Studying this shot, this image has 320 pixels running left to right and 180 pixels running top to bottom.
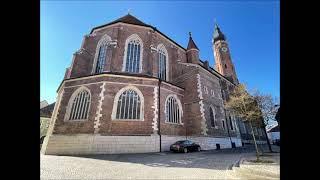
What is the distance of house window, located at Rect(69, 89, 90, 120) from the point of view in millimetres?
20034

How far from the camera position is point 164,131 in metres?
21.1

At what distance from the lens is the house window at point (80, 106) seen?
789 inches

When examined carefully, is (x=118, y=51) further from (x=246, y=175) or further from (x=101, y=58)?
(x=246, y=175)

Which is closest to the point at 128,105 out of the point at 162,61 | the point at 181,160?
the point at 181,160

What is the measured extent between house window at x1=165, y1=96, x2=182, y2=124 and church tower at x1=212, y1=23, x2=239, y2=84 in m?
26.8

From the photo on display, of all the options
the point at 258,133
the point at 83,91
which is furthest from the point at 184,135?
the point at 258,133

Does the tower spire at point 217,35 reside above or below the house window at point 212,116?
above

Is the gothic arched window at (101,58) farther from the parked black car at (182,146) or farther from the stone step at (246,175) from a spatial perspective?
the stone step at (246,175)

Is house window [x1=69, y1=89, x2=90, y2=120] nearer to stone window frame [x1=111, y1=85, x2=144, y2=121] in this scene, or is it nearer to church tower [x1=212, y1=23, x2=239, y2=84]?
stone window frame [x1=111, y1=85, x2=144, y2=121]

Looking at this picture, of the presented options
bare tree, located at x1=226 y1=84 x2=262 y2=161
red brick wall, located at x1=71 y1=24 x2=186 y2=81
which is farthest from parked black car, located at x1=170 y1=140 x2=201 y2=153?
red brick wall, located at x1=71 y1=24 x2=186 y2=81

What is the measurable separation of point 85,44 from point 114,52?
5.24 m

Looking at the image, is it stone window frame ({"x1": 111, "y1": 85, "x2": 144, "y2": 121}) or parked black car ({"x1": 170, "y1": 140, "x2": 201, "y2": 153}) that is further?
stone window frame ({"x1": 111, "y1": 85, "x2": 144, "y2": 121})

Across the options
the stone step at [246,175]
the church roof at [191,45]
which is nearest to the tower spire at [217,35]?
the church roof at [191,45]
